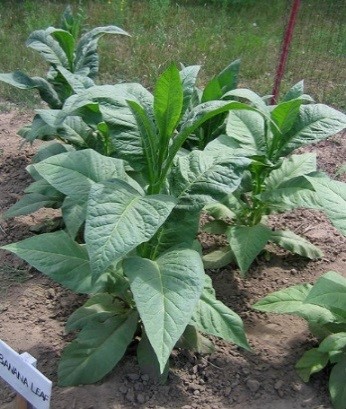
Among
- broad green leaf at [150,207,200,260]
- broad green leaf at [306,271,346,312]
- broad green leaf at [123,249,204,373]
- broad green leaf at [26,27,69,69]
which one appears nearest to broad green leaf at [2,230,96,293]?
broad green leaf at [123,249,204,373]

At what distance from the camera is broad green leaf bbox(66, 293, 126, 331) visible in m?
2.89

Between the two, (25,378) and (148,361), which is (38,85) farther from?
(25,378)

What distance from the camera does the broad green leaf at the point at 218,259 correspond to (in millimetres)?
3416

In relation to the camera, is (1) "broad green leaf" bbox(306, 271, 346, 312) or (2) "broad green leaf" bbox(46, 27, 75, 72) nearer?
(1) "broad green leaf" bbox(306, 271, 346, 312)

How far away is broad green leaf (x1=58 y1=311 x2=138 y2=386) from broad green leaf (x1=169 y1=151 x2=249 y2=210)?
54 cm

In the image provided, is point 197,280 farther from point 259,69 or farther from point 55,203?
point 259,69

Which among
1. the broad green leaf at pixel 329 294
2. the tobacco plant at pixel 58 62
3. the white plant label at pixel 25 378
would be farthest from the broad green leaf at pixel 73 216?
the broad green leaf at pixel 329 294

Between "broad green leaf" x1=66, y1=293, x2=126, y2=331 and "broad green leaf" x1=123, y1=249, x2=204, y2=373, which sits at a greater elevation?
"broad green leaf" x1=123, y1=249, x2=204, y2=373

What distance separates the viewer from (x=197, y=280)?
2484 mm

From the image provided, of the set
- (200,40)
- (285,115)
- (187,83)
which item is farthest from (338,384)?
(200,40)

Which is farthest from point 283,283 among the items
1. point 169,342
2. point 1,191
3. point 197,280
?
point 1,191

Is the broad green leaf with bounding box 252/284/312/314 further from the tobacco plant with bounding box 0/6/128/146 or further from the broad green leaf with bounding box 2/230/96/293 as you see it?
the tobacco plant with bounding box 0/6/128/146

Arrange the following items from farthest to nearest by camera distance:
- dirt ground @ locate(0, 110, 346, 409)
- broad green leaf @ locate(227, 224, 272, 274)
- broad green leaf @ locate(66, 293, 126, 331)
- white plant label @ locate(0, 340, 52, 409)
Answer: broad green leaf @ locate(227, 224, 272, 274)
broad green leaf @ locate(66, 293, 126, 331)
dirt ground @ locate(0, 110, 346, 409)
white plant label @ locate(0, 340, 52, 409)

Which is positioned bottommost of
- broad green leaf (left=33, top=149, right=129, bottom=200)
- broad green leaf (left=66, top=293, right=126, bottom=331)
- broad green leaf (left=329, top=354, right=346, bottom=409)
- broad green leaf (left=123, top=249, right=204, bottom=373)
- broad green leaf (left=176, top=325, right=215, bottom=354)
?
broad green leaf (left=329, top=354, right=346, bottom=409)
